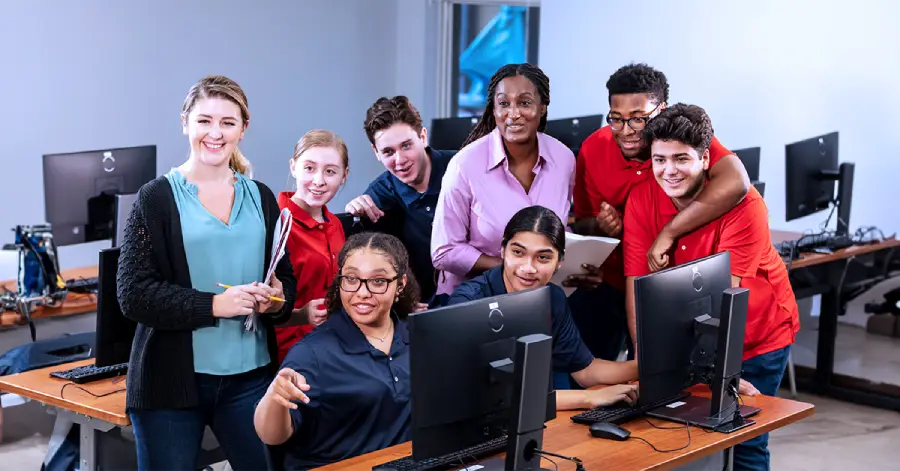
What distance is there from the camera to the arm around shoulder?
2.51 m

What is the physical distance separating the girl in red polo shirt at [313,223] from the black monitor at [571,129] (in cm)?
294

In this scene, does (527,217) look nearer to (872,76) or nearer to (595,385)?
(595,385)

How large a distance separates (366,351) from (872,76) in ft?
15.4

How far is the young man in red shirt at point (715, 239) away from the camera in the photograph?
295 centimetres

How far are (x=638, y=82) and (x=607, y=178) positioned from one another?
1.12 feet

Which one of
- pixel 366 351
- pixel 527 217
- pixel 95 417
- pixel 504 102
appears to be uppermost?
pixel 504 102

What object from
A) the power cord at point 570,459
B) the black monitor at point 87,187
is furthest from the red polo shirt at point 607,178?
the black monitor at point 87,187

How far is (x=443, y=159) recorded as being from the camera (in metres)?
3.63

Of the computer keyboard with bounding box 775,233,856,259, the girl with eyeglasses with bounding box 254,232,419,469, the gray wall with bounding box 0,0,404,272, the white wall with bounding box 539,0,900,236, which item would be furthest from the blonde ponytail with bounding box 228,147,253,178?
the white wall with bounding box 539,0,900,236

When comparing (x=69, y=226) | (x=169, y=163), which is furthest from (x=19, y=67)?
(x=69, y=226)

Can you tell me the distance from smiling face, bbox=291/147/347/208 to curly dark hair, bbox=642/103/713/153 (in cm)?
94

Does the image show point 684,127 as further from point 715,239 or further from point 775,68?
point 775,68

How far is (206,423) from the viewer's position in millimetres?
2688

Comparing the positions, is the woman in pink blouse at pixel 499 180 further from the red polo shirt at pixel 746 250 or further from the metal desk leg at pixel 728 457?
the metal desk leg at pixel 728 457
